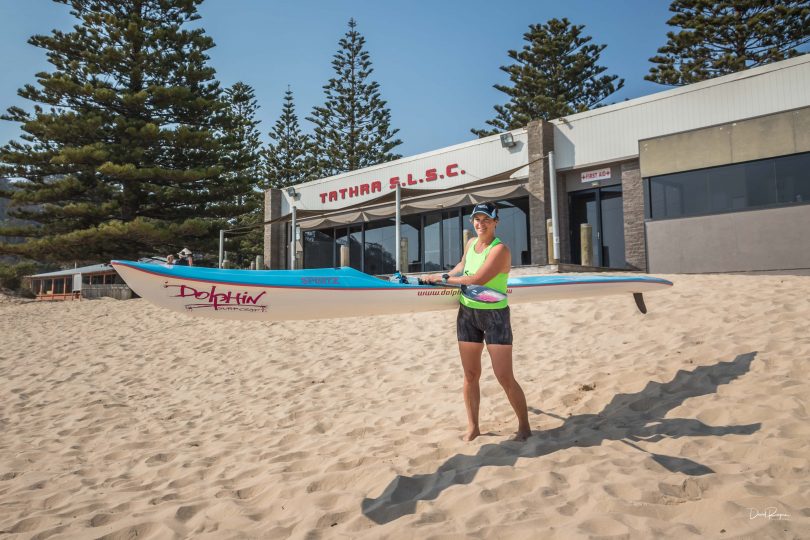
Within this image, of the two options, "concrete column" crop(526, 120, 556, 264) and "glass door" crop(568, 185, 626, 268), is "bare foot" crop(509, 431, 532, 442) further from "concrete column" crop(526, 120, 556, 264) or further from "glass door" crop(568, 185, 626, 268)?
"glass door" crop(568, 185, 626, 268)

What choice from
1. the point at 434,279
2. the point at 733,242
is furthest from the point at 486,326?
the point at 733,242

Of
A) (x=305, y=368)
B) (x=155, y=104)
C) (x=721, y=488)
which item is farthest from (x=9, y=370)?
(x=155, y=104)

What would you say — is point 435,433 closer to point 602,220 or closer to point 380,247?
point 602,220

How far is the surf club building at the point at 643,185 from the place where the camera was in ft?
31.9

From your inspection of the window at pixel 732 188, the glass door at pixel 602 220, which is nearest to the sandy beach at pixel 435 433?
the window at pixel 732 188

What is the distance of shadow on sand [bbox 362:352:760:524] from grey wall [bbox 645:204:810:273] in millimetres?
6443

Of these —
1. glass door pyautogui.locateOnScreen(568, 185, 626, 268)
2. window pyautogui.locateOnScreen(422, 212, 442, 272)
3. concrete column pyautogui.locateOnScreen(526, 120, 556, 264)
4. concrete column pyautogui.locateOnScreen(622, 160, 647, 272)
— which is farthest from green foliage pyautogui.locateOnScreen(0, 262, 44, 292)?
concrete column pyautogui.locateOnScreen(622, 160, 647, 272)

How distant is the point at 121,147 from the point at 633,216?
17.3m

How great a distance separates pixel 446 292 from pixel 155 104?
761 inches

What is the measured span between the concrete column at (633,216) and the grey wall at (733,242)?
455 millimetres

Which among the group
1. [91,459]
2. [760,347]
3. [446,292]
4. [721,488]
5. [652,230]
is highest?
[652,230]

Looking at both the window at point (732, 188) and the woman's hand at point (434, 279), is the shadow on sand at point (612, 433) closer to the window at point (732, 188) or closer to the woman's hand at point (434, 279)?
the woman's hand at point (434, 279)

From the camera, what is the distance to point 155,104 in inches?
767

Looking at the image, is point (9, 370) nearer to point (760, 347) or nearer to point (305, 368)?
point (305, 368)
